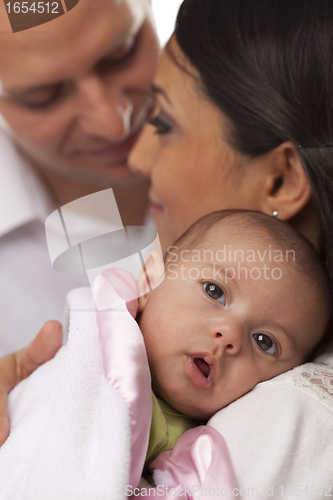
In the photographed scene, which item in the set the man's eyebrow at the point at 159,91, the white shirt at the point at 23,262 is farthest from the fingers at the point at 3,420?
the man's eyebrow at the point at 159,91

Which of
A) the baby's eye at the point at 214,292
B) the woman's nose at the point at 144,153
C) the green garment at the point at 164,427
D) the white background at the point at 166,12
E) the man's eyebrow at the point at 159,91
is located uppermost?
the white background at the point at 166,12

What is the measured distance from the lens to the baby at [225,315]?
1.94 ft

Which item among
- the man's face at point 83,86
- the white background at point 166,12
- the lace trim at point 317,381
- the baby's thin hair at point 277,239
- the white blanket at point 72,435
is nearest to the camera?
the white blanket at point 72,435

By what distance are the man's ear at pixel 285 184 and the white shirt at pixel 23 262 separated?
16.9 inches

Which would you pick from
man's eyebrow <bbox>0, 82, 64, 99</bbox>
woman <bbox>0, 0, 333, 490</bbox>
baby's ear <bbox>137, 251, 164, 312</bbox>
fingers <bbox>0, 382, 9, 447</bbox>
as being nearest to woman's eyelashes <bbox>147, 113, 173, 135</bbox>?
woman <bbox>0, 0, 333, 490</bbox>

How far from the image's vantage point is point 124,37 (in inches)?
34.8

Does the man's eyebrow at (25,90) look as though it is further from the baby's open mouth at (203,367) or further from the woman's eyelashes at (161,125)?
the baby's open mouth at (203,367)

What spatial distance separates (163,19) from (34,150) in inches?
15.9

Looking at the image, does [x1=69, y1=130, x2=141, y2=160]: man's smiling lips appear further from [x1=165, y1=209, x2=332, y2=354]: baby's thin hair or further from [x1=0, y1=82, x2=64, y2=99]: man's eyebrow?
[x1=165, y1=209, x2=332, y2=354]: baby's thin hair

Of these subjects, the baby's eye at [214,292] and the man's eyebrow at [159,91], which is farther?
the man's eyebrow at [159,91]

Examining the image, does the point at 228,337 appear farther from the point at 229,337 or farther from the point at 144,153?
the point at 144,153

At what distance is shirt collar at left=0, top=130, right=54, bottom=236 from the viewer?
86 centimetres

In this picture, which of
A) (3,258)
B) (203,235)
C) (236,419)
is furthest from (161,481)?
(3,258)

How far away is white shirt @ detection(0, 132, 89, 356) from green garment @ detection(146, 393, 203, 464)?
0.29m
